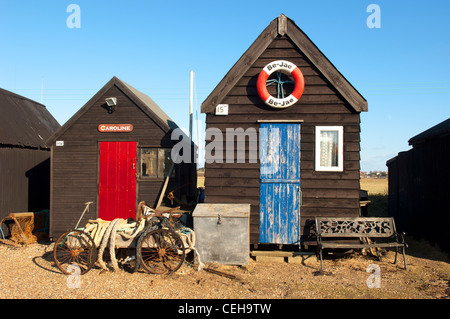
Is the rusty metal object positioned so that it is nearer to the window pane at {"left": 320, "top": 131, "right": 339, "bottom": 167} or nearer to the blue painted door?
the blue painted door

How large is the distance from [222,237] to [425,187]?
6.71 metres

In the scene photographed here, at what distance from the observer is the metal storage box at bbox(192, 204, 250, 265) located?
798 cm

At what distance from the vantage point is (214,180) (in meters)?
8.99

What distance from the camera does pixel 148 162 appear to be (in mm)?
11391

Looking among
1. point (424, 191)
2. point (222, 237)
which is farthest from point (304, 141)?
point (424, 191)

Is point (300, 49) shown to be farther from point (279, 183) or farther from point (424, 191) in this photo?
point (424, 191)

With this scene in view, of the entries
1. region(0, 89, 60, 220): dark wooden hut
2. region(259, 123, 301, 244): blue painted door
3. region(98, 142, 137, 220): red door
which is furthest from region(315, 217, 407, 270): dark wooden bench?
region(0, 89, 60, 220): dark wooden hut

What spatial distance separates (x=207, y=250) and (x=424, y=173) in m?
7.23

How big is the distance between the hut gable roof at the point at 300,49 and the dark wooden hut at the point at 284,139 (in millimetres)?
24

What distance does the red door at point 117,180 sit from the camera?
11281 mm

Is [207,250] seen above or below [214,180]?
below
